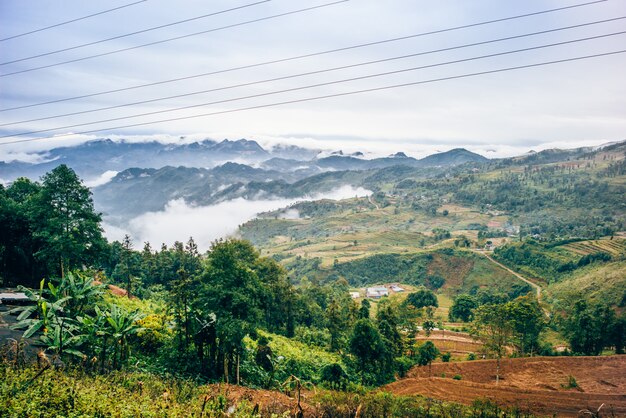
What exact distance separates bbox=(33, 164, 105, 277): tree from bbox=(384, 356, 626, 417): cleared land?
22.4m

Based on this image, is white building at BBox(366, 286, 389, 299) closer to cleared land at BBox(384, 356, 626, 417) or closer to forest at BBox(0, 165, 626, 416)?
forest at BBox(0, 165, 626, 416)

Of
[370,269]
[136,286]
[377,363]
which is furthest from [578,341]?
[370,269]

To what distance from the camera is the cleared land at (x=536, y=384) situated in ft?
76.4

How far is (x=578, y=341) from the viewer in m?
41.5

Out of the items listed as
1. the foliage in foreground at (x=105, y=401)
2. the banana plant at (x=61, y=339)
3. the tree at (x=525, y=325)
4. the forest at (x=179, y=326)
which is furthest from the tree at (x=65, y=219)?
the tree at (x=525, y=325)

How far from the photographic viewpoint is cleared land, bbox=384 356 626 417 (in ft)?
76.4

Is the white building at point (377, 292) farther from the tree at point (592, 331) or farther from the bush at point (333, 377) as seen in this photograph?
the bush at point (333, 377)

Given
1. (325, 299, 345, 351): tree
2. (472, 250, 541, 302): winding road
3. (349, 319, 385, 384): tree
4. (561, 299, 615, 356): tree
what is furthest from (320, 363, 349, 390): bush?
(472, 250, 541, 302): winding road

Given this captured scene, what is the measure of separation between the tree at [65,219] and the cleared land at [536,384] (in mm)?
22441

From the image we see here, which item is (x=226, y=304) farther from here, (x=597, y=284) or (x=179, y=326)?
(x=597, y=284)

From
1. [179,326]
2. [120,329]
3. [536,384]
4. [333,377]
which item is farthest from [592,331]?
[120,329]

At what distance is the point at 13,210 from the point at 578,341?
55382mm

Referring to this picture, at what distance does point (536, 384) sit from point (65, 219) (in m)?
37.2

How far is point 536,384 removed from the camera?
30.5m
